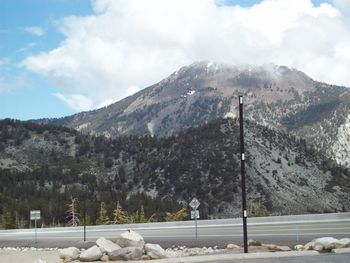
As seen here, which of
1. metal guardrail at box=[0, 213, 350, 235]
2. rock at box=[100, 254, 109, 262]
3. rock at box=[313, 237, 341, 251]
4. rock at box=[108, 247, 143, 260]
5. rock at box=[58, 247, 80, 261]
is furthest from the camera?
metal guardrail at box=[0, 213, 350, 235]

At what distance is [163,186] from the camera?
430 feet

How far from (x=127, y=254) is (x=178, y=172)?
114811 mm

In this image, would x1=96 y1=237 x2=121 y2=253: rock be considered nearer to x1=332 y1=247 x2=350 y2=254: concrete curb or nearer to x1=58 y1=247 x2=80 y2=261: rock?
x1=58 y1=247 x2=80 y2=261: rock

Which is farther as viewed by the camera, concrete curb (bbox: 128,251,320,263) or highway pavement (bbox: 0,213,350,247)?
highway pavement (bbox: 0,213,350,247)

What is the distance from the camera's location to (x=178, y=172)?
13525 centimetres

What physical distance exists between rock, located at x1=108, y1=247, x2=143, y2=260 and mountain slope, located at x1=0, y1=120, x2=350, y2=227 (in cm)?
7744

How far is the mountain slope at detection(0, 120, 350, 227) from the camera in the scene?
118312mm

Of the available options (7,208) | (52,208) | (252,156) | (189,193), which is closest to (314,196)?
(252,156)

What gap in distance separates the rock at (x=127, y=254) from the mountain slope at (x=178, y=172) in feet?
254

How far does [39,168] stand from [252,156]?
186 feet

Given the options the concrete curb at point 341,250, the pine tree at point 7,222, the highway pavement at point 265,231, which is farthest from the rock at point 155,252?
the pine tree at point 7,222

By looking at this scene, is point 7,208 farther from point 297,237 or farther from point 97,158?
point 297,237

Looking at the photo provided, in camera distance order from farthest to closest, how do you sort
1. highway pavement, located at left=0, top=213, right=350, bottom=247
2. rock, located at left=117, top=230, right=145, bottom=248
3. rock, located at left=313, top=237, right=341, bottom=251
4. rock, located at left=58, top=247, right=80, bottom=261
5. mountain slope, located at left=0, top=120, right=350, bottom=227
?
mountain slope, located at left=0, top=120, right=350, bottom=227, highway pavement, located at left=0, top=213, right=350, bottom=247, rock, located at left=58, top=247, right=80, bottom=261, rock, located at left=117, top=230, right=145, bottom=248, rock, located at left=313, top=237, right=341, bottom=251

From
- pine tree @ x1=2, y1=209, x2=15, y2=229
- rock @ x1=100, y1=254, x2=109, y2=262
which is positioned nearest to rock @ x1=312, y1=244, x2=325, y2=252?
rock @ x1=100, y1=254, x2=109, y2=262
